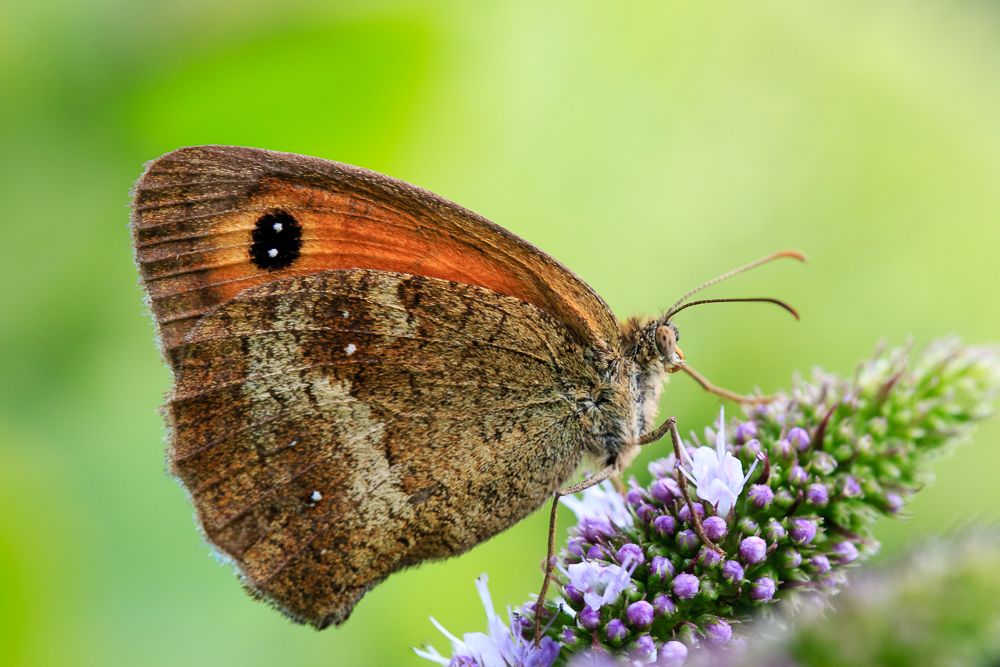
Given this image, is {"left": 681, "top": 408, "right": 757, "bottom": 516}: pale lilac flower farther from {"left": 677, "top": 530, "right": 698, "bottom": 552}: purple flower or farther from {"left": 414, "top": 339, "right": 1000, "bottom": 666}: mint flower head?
{"left": 677, "top": 530, "right": 698, "bottom": 552}: purple flower

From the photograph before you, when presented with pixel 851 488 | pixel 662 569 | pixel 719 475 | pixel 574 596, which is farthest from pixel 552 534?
pixel 851 488

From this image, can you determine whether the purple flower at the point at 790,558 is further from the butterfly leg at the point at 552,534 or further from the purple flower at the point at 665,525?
the butterfly leg at the point at 552,534

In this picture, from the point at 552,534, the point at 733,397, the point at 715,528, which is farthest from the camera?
the point at 733,397

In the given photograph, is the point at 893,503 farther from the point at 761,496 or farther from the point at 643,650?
the point at 643,650

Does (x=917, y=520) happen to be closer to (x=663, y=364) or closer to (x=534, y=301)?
(x=663, y=364)

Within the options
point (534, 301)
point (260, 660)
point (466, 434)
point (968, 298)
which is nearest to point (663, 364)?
point (534, 301)
